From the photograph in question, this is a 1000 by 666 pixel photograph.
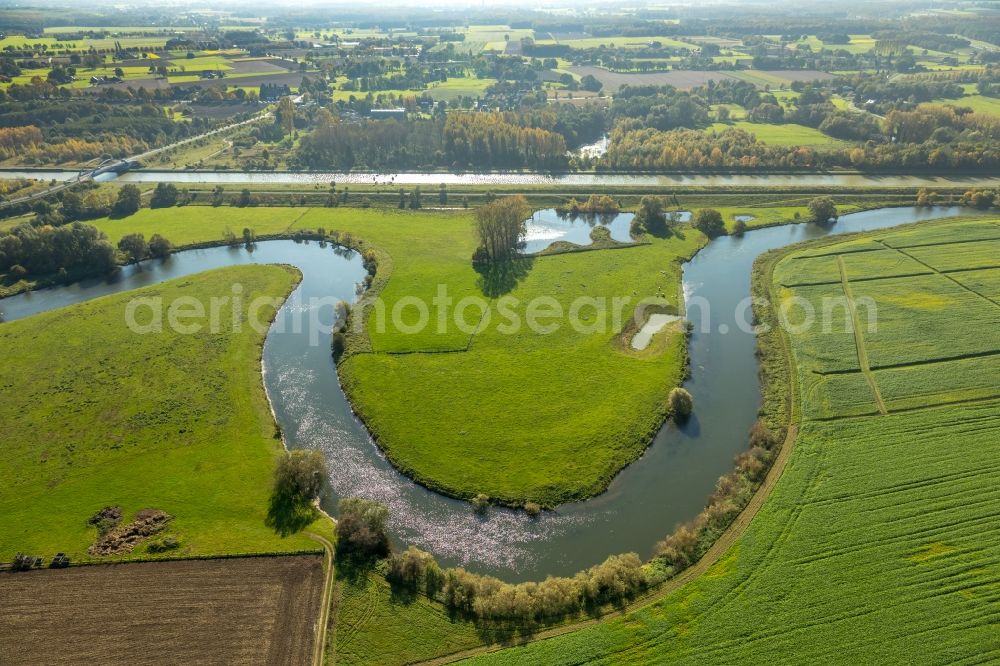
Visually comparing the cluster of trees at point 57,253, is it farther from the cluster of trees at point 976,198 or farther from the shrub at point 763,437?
the cluster of trees at point 976,198

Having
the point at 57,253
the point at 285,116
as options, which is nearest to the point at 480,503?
the point at 57,253

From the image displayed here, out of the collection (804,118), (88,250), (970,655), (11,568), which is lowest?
(11,568)

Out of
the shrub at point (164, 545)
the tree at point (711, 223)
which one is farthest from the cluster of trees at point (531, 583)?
the tree at point (711, 223)

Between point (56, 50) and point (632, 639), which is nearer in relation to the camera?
point (632, 639)

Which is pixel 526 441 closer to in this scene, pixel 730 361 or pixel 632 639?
pixel 632 639

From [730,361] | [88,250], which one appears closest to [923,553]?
[730,361]
